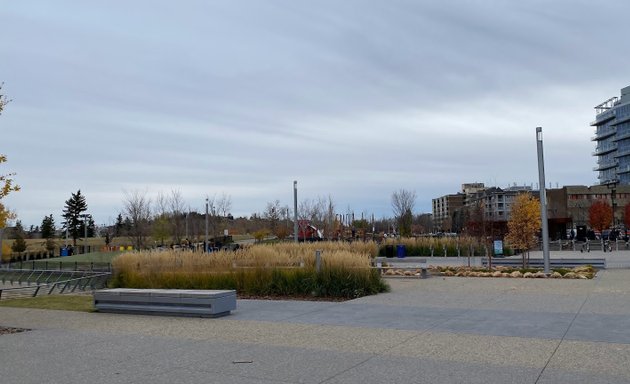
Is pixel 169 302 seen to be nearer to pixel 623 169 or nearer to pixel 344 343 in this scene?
pixel 344 343

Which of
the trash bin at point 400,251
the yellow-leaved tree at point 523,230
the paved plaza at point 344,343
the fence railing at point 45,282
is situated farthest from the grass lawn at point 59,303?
the trash bin at point 400,251

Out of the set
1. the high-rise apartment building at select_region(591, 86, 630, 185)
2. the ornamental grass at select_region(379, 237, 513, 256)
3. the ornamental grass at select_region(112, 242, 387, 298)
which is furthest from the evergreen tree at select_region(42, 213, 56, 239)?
the high-rise apartment building at select_region(591, 86, 630, 185)

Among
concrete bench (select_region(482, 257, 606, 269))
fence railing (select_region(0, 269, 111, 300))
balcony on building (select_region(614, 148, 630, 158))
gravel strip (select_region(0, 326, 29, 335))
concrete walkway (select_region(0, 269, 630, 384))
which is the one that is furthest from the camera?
balcony on building (select_region(614, 148, 630, 158))

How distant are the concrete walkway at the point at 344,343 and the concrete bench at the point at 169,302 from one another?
10.9 inches

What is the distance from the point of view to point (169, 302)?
36.5 ft

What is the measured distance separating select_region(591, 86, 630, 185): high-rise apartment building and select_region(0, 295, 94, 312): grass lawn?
116764mm

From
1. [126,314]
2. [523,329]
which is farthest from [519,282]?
[126,314]

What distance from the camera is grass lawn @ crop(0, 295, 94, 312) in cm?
1290

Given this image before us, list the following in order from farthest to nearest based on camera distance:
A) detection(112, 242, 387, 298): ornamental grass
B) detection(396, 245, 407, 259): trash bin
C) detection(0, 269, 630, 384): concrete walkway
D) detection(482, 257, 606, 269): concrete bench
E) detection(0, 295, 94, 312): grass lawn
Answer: detection(396, 245, 407, 259): trash bin < detection(482, 257, 606, 269): concrete bench < detection(112, 242, 387, 298): ornamental grass < detection(0, 295, 94, 312): grass lawn < detection(0, 269, 630, 384): concrete walkway

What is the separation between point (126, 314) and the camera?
11602mm

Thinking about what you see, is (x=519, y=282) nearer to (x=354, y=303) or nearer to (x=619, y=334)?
(x=354, y=303)

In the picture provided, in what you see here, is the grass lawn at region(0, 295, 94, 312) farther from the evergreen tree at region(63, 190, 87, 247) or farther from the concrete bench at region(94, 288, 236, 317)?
the evergreen tree at region(63, 190, 87, 247)

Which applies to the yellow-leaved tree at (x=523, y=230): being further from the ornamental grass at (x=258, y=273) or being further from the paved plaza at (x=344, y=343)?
the paved plaza at (x=344, y=343)

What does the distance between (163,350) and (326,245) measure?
15329 mm
